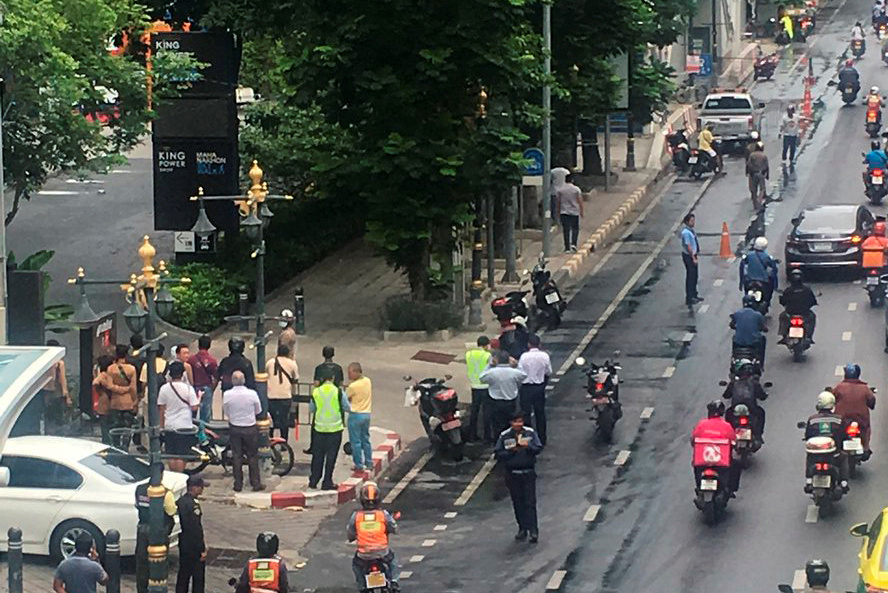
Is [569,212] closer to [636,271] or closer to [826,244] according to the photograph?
[636,271]

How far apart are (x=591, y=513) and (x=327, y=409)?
362 centimetres

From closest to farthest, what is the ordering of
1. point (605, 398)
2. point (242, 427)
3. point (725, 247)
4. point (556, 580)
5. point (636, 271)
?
point (556, 580) → point (242, 427) → point (605, 398) → point (636, 271) → point (725, 247)

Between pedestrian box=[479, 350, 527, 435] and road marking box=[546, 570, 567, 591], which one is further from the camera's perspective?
pedestrian box=[479, 350, 527, 435]

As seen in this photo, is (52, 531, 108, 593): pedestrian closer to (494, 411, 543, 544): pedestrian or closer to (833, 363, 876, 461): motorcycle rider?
(494, 411, 543, 544): pedestrian

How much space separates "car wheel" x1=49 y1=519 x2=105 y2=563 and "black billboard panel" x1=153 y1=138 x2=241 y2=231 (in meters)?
16.6

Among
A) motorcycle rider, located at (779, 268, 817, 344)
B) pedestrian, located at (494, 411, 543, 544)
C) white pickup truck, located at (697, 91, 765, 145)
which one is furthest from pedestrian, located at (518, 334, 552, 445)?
white pickup truck, located at (697, 91, 765, 145)

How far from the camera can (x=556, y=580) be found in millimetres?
22406

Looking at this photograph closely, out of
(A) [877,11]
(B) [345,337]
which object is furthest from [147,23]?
(A) [877,11]

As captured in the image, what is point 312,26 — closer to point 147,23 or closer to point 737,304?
point 147,23

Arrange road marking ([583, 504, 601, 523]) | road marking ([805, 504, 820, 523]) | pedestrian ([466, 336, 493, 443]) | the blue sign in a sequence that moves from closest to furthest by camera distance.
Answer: road marking ([805, 504, 820, 523]) < road marking ([583, 504, 601, 523]) < pedestrian ([466, 336, 493, 443]) < the blue sign

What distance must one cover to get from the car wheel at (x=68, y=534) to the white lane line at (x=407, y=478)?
4741mm

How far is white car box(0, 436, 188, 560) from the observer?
22547mm

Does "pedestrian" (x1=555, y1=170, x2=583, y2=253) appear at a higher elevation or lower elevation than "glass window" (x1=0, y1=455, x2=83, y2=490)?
higher

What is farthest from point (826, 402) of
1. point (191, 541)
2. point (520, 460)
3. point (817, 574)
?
point (191, 541)
